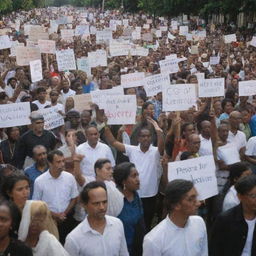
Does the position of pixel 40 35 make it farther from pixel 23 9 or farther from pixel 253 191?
pixel 23 9

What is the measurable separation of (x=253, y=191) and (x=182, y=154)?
2121 mm

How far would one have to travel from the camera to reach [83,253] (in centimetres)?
450

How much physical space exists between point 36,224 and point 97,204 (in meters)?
0.49

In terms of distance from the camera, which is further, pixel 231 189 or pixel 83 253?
pixel 231 189

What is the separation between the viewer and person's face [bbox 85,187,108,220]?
4562 millimetres

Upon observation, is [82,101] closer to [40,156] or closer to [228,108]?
[228,108]

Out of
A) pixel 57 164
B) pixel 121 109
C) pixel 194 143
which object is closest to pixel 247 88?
pixel 121 109

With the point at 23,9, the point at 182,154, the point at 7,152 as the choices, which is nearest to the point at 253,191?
the point at 182,154

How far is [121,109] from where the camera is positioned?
857cm

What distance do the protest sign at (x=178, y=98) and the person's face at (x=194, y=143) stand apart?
177 centimetres

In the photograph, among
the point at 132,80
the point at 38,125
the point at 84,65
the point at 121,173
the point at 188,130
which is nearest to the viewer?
the point at 121,173

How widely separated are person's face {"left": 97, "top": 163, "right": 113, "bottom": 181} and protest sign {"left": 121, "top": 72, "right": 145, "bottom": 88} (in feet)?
20.5

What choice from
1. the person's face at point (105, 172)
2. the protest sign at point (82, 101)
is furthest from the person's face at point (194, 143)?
the protest sign at point (82, 101)

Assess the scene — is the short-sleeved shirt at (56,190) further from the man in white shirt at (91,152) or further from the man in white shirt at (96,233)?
the man in white shirt at (96,233)
